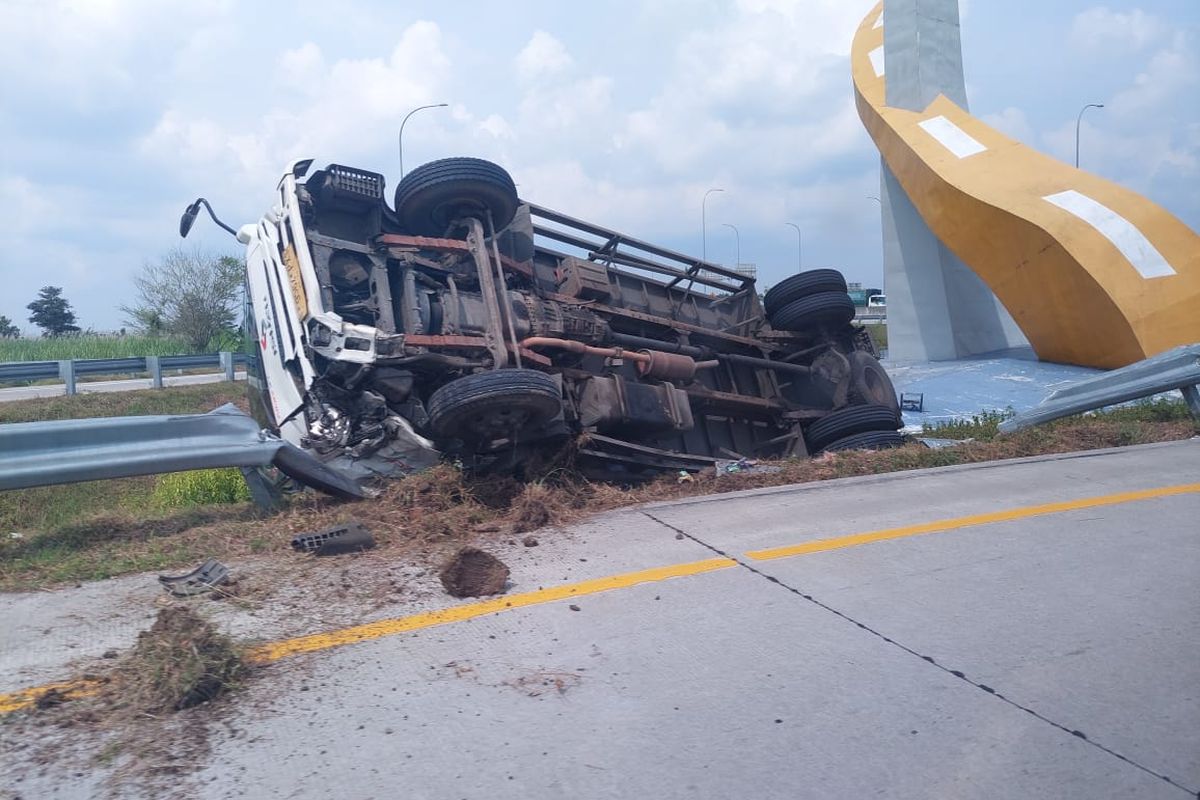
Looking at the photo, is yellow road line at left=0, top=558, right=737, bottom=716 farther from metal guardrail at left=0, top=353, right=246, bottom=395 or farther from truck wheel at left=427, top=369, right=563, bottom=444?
metal guardrail at left=0, top=353, right=246, bottom=395

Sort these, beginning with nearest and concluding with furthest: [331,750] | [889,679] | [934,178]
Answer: [331,750]
[889,679]
[934,178]

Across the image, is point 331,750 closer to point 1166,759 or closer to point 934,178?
point 1166,759

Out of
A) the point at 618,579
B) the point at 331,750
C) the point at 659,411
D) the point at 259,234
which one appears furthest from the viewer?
the point at 259,234

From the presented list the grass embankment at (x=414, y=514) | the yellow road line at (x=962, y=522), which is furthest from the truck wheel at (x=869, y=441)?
the yellow road line at (x=962, y=522)

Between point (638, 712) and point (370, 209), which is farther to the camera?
point (370, 209)

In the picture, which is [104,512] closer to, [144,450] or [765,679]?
[144,450]

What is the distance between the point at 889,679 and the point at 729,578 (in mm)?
1190

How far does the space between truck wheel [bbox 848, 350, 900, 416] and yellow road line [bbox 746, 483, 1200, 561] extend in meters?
3.84

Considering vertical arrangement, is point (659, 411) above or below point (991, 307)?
below

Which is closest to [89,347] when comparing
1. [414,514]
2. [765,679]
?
[414,514]

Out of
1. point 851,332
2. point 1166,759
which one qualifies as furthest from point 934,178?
point 1166,759

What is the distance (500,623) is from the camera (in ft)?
14.0

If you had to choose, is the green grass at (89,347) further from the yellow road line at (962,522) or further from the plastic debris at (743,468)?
the yellow road line at (962,522)

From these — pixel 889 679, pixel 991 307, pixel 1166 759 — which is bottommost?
pixel 1166 759
